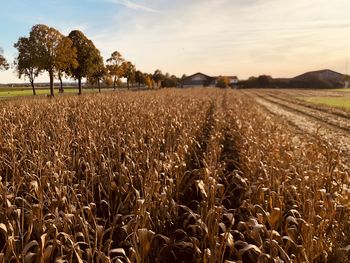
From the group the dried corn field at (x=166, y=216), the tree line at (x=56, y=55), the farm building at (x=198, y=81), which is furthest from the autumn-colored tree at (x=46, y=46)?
the farm building at (x=198, y=81)

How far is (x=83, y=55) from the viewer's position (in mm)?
50125

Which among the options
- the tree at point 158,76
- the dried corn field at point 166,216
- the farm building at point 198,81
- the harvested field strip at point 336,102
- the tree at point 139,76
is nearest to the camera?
the dried corn field at point 166,216

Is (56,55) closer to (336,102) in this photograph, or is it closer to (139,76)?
(336,102)

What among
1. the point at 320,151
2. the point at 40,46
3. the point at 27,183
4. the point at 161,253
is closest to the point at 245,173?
the point at 320,151

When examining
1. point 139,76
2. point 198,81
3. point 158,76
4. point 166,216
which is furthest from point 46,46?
point 198,81

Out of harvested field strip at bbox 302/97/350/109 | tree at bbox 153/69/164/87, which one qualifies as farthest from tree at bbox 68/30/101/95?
tree at bbox 153/69/164/87

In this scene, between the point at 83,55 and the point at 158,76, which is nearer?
the point at 83,55

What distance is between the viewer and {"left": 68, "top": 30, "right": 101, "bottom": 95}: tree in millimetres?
50375

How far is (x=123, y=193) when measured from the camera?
514 cm

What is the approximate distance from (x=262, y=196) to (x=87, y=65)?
1938 inches

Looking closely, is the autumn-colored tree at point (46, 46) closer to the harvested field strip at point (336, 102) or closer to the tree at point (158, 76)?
the harvested field strip at point (336, 102)

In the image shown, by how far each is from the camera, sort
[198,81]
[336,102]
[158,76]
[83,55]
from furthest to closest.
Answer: [198,81]
[158,76]
[83,55]
[336,102]

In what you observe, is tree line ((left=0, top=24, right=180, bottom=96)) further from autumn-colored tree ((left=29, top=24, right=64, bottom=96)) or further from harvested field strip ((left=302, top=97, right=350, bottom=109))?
harvested field strip ((left=302, top=97, right=350, bottom=109))

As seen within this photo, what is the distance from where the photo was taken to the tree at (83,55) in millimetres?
50375
